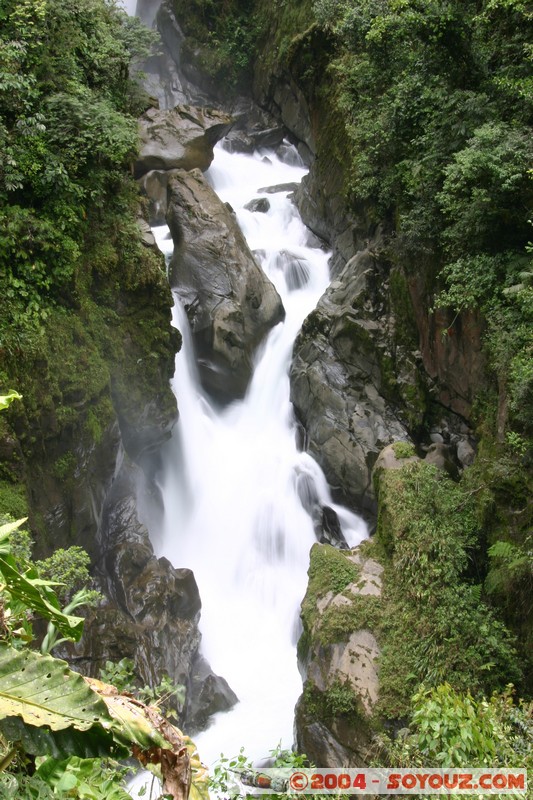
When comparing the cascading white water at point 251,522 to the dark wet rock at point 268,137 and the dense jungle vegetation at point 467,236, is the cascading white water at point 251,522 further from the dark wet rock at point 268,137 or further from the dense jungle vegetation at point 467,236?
the dark wet rock at point 268,137

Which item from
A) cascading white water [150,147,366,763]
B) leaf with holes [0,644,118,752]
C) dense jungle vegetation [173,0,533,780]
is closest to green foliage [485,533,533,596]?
dense jungle vegetation [173,0,533,780]

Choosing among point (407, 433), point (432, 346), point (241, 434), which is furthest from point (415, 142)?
point (241, 434)

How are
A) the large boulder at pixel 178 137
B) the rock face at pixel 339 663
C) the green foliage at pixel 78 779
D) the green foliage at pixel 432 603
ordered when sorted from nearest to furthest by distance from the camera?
the green foliage at pixel 78 779 < the green foliage at pixel 432 603 < the rock face at pixel 339 663 < the large boulder at pixel 178 137

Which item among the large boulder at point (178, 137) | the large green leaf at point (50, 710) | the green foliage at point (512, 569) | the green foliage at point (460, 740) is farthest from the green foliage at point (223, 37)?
the large green leaf at point (50, 710)

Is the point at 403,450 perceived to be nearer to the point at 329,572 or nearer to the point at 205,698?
the point at 329,572

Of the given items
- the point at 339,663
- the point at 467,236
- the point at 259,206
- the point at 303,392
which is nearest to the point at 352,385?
the point at 303,392

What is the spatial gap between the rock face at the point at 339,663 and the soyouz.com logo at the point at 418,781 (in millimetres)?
2791

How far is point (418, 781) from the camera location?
3.62m

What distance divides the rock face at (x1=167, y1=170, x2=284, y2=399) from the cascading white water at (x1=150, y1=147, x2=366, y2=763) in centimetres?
41

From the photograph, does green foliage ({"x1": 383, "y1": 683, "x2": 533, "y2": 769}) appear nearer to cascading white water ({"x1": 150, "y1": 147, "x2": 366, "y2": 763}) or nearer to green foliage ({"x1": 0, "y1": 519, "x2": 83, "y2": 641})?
green foliage ({"x1": 0, "y1": 519, "x2": 83, "y2": 641})

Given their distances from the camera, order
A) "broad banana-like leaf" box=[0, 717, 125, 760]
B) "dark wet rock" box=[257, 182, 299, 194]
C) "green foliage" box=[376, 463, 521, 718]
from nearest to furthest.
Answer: "broad banana-like leaf" box=[0, 717, 125, 760] < "green foliage" box=[376, 463, 521, 718] < "dark wet rock" box=[257, 182, 299, 194]

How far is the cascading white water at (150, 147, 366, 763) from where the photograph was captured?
380 inches

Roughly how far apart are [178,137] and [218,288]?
5.77 metres

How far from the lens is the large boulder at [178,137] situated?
1590 cm
